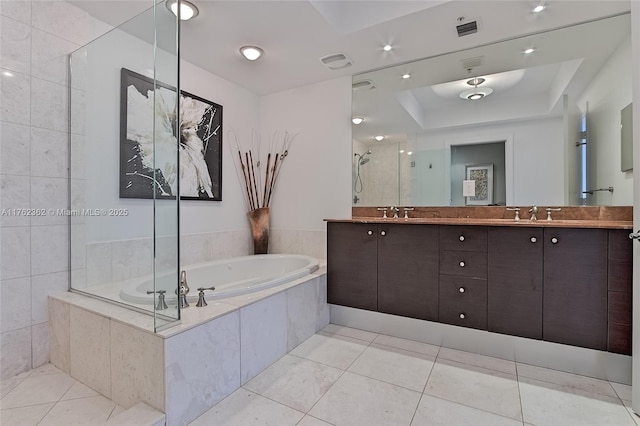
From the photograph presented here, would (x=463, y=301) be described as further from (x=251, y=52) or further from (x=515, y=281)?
(x=251, y=52)

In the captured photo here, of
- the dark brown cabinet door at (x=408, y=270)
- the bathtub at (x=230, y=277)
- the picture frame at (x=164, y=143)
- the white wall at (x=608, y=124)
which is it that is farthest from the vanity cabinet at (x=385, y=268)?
the picture frame at (x=164, y=143)

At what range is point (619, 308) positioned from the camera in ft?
5.50

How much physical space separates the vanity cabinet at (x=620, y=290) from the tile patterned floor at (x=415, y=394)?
0.27 metres

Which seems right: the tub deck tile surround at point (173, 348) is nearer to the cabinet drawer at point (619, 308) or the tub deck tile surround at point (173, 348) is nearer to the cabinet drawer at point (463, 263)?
the cabinet drawer at point (463, 263)

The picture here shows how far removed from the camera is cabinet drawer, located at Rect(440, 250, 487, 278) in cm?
201

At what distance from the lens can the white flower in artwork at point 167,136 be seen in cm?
150

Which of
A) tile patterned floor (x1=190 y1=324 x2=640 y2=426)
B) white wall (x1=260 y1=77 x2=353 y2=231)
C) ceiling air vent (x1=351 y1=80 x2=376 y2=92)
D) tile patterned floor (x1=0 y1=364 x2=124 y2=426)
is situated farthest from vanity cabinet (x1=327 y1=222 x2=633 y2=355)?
tile patterned floor (x1=0 y1=364 x2=124 y2=426)

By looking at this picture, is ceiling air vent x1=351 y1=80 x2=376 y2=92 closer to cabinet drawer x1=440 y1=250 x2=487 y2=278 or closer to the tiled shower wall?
cabinet drawer x1=440 y1=250 x2=487 y2=278

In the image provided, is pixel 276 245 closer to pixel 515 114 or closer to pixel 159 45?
pixel 159 45

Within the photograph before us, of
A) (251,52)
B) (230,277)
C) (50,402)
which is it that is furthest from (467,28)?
(50,402)

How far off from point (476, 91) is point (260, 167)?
7.37 ft

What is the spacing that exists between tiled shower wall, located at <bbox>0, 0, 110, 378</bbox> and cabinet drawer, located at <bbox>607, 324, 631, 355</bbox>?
10.8ft

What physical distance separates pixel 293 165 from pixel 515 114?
206cm

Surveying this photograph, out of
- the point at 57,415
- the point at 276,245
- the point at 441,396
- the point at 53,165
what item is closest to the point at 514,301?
the point at 441,396
